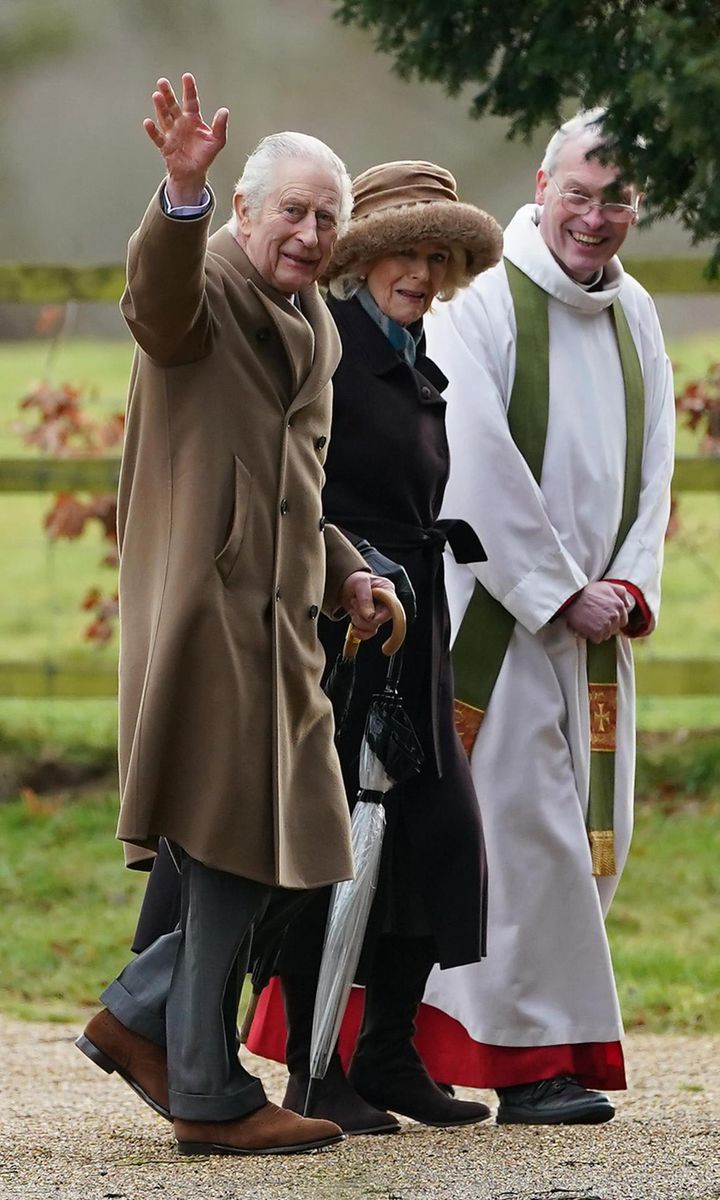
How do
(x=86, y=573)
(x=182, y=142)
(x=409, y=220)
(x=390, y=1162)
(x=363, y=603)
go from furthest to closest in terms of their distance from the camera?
1. (x=86, y=573)
2. (x=409, y=220)
3. (x=363, y=603)
4. (x=390, y=1162)
5. (x=182, y=142)

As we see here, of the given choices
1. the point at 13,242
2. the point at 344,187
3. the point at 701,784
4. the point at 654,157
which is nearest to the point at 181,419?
the point at 344,187

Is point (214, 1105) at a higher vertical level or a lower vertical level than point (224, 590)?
lower

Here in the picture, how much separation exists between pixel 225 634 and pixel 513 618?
3.11 feet

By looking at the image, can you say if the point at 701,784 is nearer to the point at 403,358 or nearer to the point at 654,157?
the point at 403,358

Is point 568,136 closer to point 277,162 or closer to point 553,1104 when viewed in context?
point 277,162

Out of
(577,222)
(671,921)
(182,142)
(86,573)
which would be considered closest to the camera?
(182,142)

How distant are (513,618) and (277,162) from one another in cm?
108

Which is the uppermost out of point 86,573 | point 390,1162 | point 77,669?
point 86,573

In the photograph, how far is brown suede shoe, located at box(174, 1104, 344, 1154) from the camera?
299 cm

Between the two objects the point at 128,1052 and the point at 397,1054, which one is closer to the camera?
the point at 128,1052

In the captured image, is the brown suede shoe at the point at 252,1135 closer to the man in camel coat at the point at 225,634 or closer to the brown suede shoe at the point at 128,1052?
the man in camel coat at the point at 225,634

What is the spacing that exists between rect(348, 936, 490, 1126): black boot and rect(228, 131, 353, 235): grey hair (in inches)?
49.6

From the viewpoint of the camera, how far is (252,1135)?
2.99 m

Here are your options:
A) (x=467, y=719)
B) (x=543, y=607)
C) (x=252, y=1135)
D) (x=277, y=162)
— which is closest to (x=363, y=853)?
Result: (x=252, y=1135)
